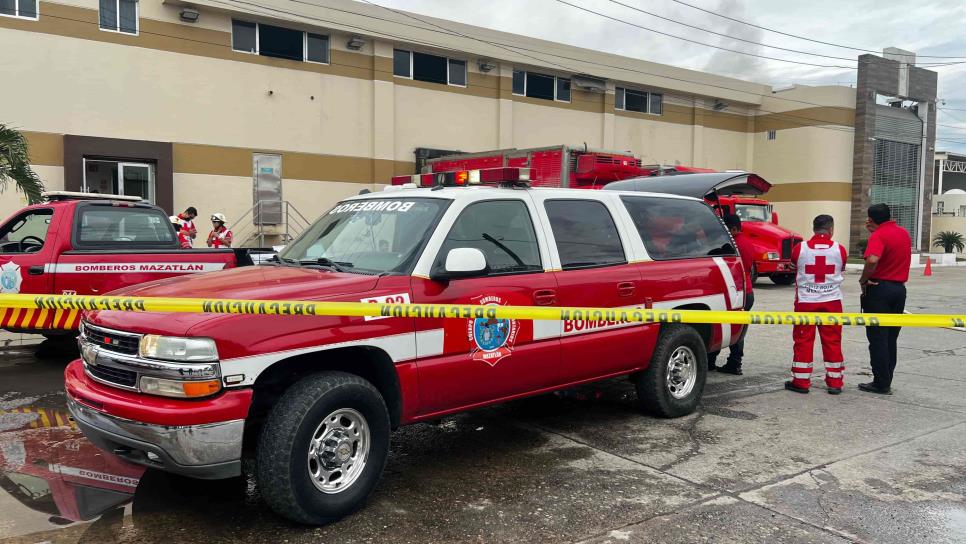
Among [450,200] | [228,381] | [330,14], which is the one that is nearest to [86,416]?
[228,381]

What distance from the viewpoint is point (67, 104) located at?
57.5 feet

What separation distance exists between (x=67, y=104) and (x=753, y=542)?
18990 millimetres

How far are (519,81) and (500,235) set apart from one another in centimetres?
2231

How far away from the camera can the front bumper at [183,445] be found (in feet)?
11.1

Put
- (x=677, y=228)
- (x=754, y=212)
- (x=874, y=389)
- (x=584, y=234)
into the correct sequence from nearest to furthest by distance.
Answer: (x=584, y=234), (x=677, y=228), (x=874, y=389), (x=754, y=212)

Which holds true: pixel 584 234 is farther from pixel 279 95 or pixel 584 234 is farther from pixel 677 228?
pixel 279 95

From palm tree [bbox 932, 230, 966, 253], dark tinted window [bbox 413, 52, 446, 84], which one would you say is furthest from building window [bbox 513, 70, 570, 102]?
palm tree [bbox 932, 230, 966, 253]

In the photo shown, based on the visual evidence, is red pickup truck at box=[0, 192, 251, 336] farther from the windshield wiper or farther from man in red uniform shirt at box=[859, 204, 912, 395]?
man in red uniform shirt at box=[859, 204, 912, 395]

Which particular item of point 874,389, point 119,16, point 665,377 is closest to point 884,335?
point 874,389

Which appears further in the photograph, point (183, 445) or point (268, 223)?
point (268, 223)

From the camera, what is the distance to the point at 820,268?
7.04 meters

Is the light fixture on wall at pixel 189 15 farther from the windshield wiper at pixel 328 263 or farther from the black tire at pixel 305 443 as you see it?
the black tire at pixel 305 443

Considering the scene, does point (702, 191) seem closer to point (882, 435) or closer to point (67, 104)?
point (882, 435)

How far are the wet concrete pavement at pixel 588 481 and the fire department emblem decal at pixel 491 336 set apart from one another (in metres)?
0.82
